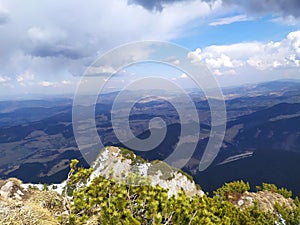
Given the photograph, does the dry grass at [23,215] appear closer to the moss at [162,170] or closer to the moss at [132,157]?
the moss at [162,170]

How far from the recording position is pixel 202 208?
55.1 feet

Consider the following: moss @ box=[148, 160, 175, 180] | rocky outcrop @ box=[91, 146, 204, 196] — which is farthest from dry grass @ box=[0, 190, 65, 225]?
moss @ box=[148, 160, 175, 180]

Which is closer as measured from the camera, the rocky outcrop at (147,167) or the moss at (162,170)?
the moss at (162,170)

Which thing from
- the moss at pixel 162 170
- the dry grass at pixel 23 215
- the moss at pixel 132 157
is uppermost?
the dry grass at pixel 23 215

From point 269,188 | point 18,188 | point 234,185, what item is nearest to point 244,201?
point 234,185

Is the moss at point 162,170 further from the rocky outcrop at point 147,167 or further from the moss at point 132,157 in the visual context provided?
the moss at point 132,157

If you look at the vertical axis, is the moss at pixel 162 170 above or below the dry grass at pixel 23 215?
below

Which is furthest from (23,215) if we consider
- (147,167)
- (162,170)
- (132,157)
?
(132,157)

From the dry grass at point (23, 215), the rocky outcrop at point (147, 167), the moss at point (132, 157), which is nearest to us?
the dry grass at point (23, 215)

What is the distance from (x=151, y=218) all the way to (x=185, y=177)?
5447 cm

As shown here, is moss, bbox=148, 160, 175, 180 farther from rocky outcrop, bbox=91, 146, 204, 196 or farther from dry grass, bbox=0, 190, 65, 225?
dry grass, bbox=0, 190, 65, 225

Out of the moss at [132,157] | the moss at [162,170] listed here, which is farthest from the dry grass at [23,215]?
the moss at [132,157]

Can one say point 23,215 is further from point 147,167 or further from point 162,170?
point 162,170

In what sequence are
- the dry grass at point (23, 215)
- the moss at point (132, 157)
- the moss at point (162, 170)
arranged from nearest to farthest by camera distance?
the dry grass at point (23, 215), the moss at point (162, 170), the moss at point (132, 157)
